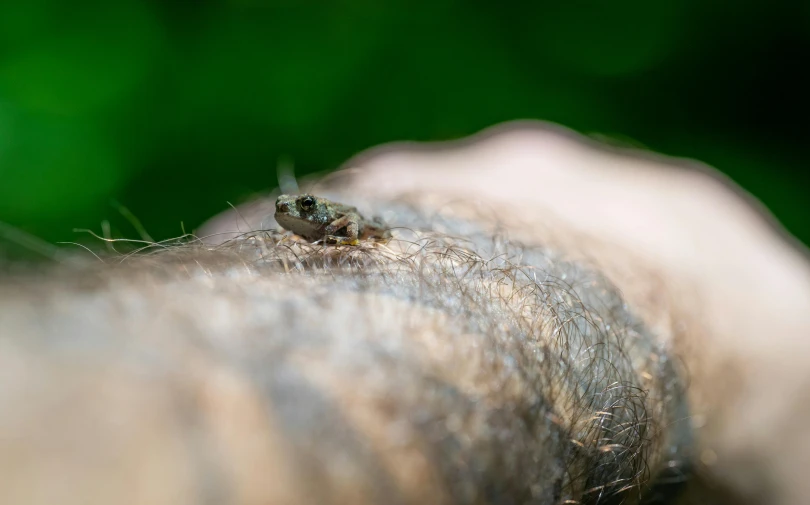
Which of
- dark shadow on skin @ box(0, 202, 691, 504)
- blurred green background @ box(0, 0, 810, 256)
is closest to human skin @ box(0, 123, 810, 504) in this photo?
dark shadow on skin @ box(0, 202, 691, 504)

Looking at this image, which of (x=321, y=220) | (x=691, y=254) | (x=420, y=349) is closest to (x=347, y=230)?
(x=321, y=220)

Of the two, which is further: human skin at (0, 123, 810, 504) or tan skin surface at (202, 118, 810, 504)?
tan skin surface at (202, 118, 810, 504)

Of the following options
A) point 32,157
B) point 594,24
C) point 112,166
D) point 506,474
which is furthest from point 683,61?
point 506,474

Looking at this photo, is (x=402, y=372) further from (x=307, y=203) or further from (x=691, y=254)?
(x=691, y=254)

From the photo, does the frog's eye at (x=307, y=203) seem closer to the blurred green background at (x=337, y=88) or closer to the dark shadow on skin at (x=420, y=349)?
the dark shadow on skin at (x=420, y=349)

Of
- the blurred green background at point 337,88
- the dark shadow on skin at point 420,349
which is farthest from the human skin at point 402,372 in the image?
the blurred green background at point 337,88

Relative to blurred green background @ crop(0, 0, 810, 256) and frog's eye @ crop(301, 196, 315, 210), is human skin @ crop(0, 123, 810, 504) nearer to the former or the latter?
frog's eye @ crop(301, 196, 315, 210)

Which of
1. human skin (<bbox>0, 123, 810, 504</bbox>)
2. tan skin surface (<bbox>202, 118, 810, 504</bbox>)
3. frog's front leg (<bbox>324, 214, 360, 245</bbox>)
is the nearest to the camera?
human skin (<bbox>0, 123, 810, 504</bbox>)

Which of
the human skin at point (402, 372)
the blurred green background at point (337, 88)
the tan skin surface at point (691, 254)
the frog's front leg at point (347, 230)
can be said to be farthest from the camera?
the blurred green background at point (337, 88)

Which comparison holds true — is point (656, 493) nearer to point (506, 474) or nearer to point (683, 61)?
point (506, 474)
